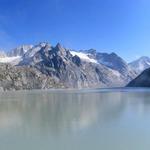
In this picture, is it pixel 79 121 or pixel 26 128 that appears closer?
pixel 26 128

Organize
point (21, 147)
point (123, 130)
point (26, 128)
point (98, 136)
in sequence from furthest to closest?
point (26, 128), point (123, 130), point (98, 136), point (21, 147)

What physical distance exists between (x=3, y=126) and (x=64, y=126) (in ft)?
25.0

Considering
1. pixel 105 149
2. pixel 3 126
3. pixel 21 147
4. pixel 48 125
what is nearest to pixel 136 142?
pixel 105 149

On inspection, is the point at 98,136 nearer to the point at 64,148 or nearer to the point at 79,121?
the point at 64,148

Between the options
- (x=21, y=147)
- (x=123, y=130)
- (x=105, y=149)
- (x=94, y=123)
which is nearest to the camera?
(x=105, y=149)

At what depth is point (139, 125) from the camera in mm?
32375

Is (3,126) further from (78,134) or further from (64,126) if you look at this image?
(78,134)

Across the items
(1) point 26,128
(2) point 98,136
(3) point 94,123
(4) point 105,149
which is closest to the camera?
(4) point 105,149

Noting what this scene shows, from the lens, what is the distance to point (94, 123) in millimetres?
33938

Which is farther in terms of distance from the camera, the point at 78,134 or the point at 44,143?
the point at 78,134

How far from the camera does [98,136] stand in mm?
26234

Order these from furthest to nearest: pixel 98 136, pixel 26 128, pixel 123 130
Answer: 1. pixel 26 128
2. pixel 123 130
3. pixel 98 136

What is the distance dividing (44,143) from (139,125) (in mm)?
12890

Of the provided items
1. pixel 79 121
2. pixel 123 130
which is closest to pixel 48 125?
pixel 79 121
